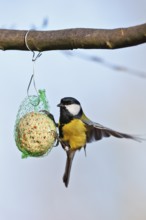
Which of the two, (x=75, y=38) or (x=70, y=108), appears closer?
(x=75, y=38)

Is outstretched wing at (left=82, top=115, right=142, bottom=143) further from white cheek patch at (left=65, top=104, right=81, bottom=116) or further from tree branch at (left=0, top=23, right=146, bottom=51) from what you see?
tree branch at (left=0, top=23, right=146, bottom=51)

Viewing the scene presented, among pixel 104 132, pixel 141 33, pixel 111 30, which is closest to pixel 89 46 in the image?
pixel 111 30

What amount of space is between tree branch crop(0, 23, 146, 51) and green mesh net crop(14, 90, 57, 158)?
0.54 metres

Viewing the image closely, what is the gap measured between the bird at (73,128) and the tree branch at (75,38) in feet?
2.10

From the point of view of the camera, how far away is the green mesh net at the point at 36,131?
8.61ft

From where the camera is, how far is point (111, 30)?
6.06 feet

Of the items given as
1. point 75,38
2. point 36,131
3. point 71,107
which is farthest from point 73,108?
point 75,38

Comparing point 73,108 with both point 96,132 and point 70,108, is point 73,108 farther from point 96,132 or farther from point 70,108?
point 96,132

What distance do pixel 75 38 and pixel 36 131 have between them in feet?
2.58

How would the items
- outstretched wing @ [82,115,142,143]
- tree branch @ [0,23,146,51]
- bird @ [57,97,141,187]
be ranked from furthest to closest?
bird @ [57,97,141,187]
outstretched wing @ [82,115,142,143]
tree branch @ [0,23,146,51]

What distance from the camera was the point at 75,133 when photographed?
2.74 metres

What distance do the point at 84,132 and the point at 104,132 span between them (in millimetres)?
157

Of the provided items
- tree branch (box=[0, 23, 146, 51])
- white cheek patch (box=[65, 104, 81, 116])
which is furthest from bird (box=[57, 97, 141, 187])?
tree branch (box=[0, 23, 146, 51])

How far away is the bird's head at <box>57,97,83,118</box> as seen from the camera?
2.73m
